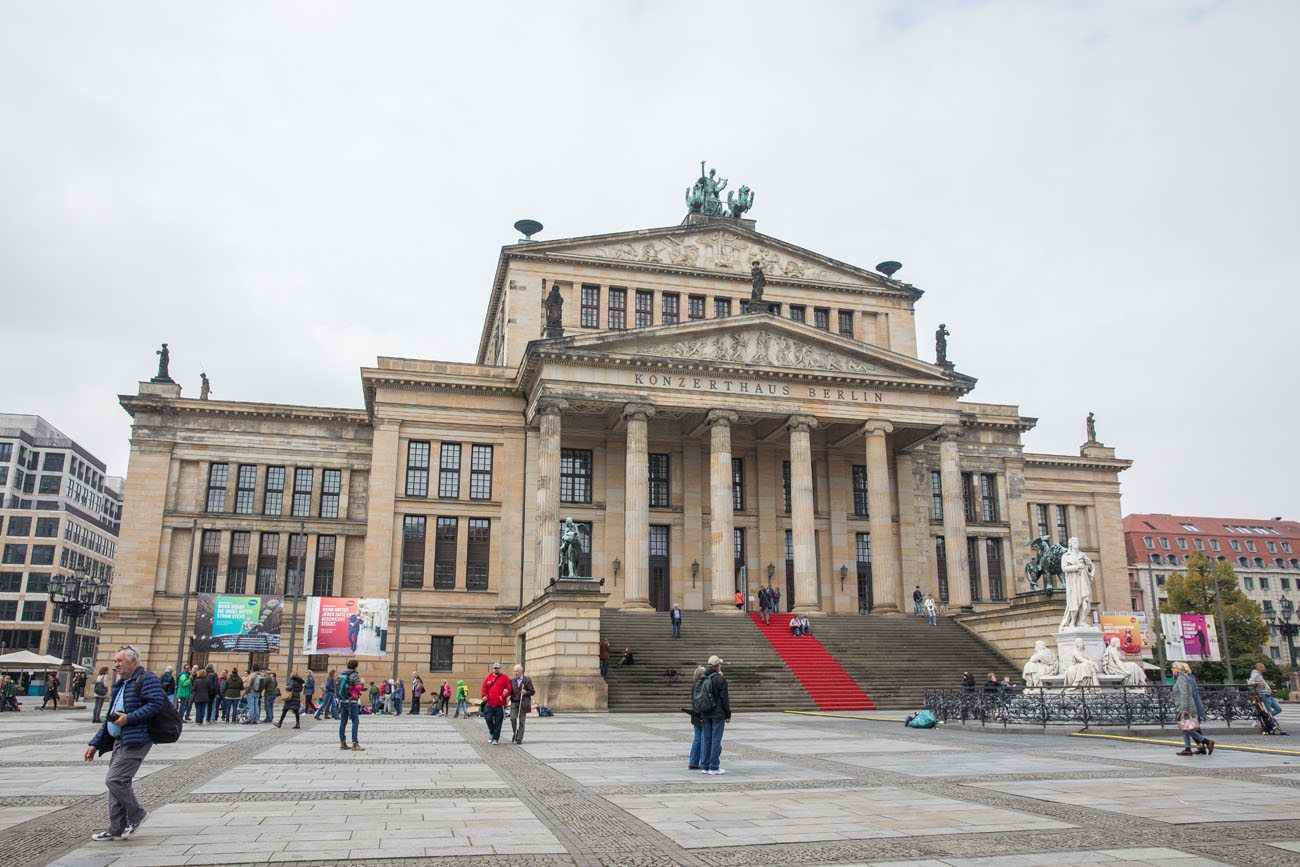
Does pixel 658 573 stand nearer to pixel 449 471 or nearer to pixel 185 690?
pixel 449 471

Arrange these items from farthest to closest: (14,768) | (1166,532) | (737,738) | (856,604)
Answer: (1166,532), (856,604), (737,738), (14,768)

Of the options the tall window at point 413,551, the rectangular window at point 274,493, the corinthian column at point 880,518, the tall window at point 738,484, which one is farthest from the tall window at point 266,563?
the corinthian column at point 880,518

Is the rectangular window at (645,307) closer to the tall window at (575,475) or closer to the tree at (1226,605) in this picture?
the tall window at (575,475)

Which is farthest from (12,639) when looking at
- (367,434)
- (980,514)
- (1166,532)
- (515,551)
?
(1166,532)

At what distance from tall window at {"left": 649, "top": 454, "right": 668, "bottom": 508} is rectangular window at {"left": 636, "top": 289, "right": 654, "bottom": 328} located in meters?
7.52

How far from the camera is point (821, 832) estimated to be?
1029 centimetres

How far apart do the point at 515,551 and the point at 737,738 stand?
1138 inches

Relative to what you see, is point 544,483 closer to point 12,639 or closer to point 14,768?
point 14,768

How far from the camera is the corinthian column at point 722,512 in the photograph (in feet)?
152

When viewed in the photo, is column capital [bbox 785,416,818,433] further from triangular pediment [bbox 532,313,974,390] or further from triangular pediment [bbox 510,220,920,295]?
triangular pediment [bbox 510,220,920,295]

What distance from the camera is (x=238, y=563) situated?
172ft

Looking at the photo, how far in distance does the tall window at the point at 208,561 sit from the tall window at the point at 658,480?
2283 cm

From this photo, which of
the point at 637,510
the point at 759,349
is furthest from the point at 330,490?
the point at 759,349

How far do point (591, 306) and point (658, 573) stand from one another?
14874mm
